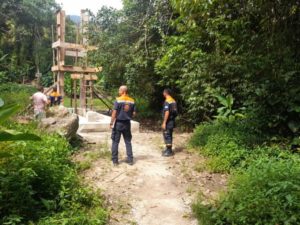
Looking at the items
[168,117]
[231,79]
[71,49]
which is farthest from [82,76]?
[168,117]

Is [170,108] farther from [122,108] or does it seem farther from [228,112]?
[228,112]

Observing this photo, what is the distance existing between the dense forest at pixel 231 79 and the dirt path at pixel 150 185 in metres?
0.43

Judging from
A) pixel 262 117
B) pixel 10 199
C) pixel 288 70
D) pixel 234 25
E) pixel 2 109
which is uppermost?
pixel 234 25

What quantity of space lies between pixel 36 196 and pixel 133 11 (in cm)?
1005

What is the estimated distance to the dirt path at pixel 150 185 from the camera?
16.3ft

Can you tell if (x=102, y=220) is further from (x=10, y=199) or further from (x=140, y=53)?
(x=140, y=53)

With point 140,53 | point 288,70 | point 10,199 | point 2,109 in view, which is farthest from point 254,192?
point 140,53

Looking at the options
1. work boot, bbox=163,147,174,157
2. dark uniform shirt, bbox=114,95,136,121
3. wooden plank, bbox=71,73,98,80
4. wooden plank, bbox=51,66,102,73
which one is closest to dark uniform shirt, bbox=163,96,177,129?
work boot, bbox=163,147,174,157

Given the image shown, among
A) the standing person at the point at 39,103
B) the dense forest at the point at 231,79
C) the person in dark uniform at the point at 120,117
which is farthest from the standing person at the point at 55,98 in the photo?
the person in dark uniform at the point at 120,117

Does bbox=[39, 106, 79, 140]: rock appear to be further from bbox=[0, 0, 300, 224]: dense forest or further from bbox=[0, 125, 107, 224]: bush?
bbox=[0, 125, 107, 224]: bush

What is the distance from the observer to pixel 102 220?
4.62 meters

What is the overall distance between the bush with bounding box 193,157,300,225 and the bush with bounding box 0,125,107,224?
1.57 m

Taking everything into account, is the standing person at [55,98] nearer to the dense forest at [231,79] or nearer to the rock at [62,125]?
the dense forest at [231,79]

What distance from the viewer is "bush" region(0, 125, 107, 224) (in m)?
4.31
